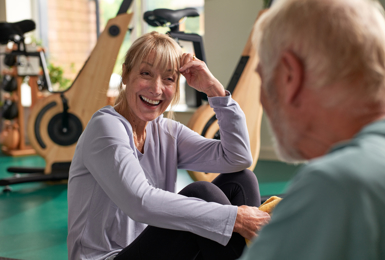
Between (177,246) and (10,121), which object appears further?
(10,121)

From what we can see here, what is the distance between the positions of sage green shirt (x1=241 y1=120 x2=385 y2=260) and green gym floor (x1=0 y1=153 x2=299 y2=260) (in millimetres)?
1671

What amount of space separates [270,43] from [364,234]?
0.92 feet

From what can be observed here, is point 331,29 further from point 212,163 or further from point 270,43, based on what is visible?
point 212,163

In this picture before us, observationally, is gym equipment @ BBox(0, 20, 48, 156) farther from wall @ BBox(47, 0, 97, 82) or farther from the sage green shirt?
A: the sage green shirt

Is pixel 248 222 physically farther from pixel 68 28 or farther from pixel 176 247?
pixel 68 28

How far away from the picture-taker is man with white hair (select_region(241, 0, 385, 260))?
1.20ft

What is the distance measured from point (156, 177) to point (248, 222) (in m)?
0.40

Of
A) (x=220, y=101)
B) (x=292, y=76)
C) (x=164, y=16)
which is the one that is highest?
(x=292, y=76)

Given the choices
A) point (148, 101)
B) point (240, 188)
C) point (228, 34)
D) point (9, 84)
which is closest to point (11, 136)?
point (9, 84)

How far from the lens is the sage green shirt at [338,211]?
36 cm

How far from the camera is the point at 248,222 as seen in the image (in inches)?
40.5

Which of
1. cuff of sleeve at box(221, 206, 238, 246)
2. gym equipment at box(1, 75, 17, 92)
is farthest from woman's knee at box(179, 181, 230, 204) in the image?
gym equipment at box(1, 75, 17, 92)

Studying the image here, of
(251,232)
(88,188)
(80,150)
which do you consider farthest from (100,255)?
(251,232)

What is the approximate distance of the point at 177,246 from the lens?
1.06 meters
